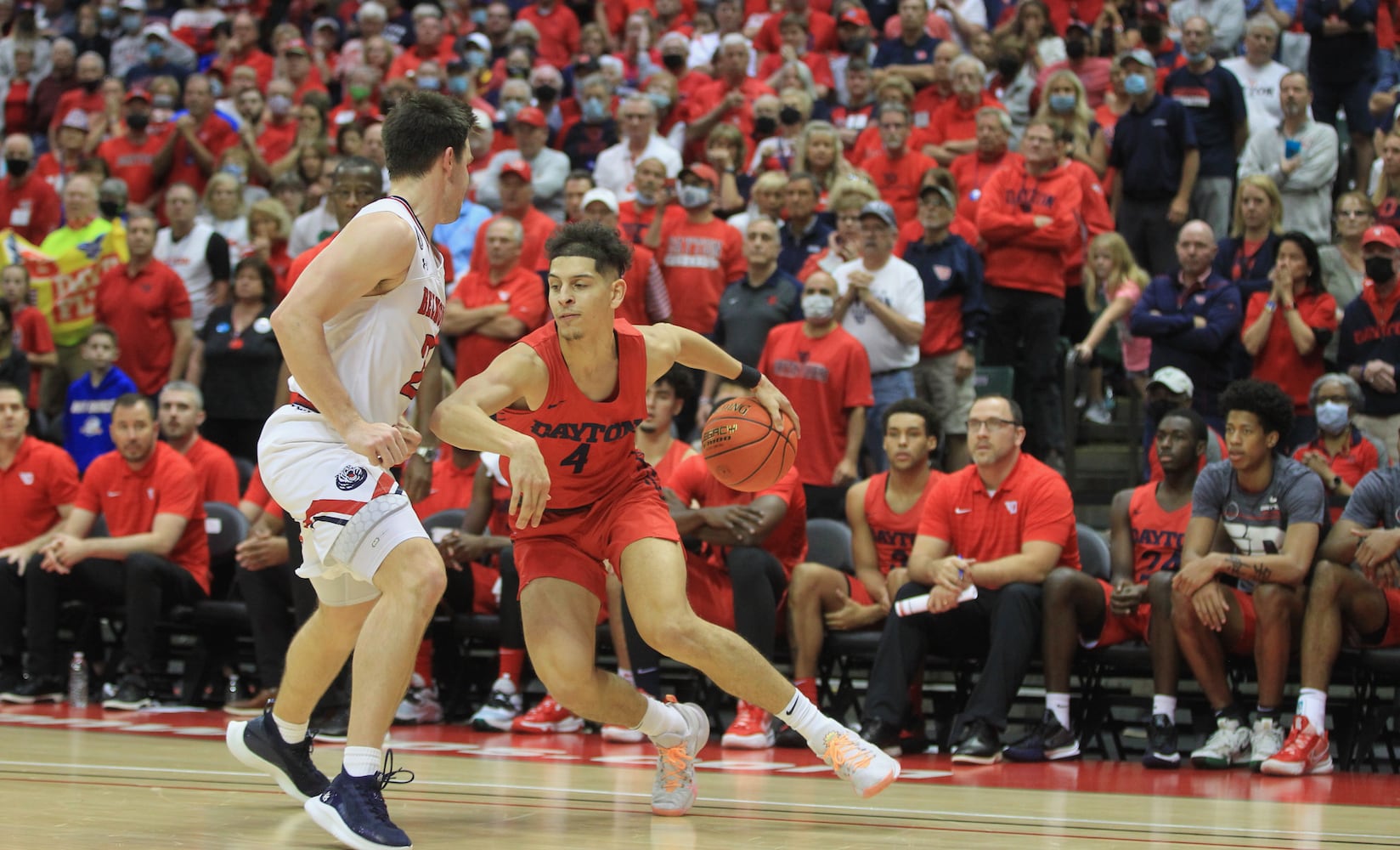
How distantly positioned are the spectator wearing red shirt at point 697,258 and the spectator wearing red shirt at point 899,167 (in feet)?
4.42

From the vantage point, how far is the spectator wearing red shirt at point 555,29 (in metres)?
15.2

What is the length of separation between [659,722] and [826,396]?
404cm

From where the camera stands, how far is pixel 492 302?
394 inches

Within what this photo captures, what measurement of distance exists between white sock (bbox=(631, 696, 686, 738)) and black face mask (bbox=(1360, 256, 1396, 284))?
5.43 metres

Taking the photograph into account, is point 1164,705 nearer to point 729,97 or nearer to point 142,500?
point 142,500

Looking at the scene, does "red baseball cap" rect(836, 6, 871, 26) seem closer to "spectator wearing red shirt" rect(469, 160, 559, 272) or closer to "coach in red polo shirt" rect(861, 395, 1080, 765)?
"spectator wearing red shirt" rect(469, 160, 559, 272)

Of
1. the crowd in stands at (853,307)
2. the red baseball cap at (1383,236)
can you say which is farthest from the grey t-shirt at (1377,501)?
the red baseball cap at (1383,236)

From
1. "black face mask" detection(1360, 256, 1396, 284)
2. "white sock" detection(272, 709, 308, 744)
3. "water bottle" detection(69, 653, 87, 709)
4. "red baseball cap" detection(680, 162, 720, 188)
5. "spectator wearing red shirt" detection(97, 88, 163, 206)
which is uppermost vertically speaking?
"spectator wearing red shirt" detection(97, 88, 163, 206)

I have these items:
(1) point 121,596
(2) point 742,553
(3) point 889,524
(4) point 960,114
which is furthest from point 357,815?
(4) point 960,114

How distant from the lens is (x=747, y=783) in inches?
233

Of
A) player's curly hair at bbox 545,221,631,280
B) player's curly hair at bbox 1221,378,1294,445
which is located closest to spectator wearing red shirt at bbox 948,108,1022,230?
player's curly hair at bbox 1221,378,1294,445

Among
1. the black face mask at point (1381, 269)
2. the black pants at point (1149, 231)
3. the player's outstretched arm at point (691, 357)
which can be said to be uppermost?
the black pants at point (1149, 231)

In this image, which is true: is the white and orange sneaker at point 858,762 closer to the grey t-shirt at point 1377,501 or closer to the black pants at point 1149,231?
the grey t-shirt at point 1377,501

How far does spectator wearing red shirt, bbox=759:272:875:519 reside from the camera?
8.92 m
